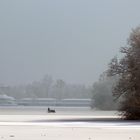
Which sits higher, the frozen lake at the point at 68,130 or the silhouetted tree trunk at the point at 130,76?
the silhouetted tree trunk at the point at 130,76

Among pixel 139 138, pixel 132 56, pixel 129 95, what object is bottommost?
pixel 139 138

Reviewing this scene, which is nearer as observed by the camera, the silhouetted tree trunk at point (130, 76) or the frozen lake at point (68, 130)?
the frozen lake at point (68, 130)

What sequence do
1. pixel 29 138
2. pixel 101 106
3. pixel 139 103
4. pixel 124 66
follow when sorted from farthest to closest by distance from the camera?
pixel 101 106, pixel 124 66, pixel 139 103, pixel 29 138

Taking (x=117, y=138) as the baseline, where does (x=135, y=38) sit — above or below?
above

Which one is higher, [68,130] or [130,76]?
[130,76]

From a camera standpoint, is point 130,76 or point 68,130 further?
point 130,76

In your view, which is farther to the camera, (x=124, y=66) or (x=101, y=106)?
(x=101, y=106)

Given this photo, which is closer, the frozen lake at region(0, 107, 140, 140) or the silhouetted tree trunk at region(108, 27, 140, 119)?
the frozen lake at region(0, 107, 140, 140)

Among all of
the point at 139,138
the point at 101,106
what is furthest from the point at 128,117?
the point at 101,106

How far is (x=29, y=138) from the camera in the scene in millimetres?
24266

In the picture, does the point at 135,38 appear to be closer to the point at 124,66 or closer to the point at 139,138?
the point at 124,66

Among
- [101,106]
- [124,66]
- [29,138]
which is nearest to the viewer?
[29,138]

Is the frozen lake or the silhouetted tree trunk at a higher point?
the silhouetted tree trunk

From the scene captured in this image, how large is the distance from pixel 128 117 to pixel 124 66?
5.15 meters
